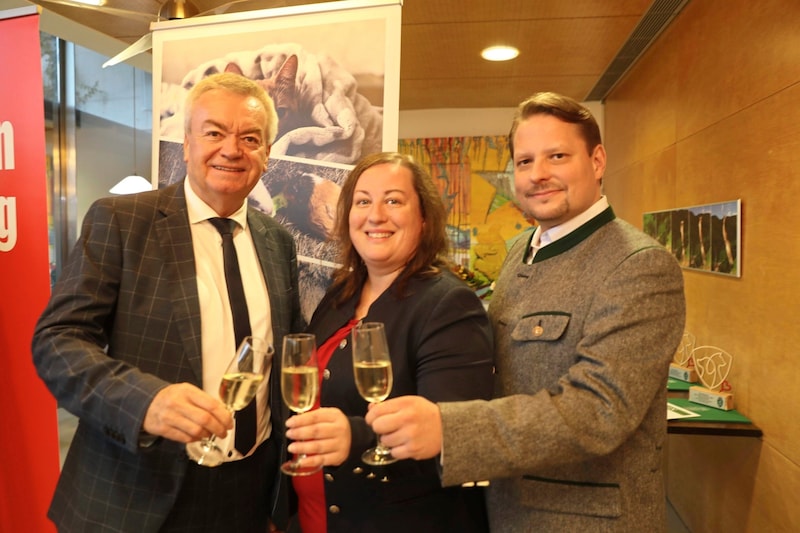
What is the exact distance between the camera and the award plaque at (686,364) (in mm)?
3453

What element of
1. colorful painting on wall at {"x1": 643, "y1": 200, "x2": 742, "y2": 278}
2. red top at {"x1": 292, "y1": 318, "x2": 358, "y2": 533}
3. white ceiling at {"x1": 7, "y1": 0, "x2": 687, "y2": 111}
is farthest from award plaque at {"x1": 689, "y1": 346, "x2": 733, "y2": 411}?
Result: red top at {"x1": 292, "y1": 318, "x2": 358, "y2": 533}

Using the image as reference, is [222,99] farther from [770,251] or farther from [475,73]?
[475,73]

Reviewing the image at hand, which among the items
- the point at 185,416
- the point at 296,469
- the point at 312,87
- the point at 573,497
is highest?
the point at 312,87

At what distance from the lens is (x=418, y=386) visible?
143 centimetres

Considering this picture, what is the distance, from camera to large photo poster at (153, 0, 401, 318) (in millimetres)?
2361

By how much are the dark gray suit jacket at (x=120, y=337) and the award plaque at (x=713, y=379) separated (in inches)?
104

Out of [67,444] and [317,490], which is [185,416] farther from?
[67,444]

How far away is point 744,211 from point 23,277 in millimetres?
3248

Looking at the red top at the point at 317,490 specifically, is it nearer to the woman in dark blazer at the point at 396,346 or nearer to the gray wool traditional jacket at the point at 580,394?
the woman in dark blazer at the point at 396,346

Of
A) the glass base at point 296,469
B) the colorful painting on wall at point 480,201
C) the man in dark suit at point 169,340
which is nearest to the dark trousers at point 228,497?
the man in dark suit at point 169,340

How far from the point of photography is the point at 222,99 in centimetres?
177

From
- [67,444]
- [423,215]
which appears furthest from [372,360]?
[67,444]

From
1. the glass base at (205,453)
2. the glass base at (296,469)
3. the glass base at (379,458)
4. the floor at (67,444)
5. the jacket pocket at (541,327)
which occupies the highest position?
the jacket pocket at (541,327)

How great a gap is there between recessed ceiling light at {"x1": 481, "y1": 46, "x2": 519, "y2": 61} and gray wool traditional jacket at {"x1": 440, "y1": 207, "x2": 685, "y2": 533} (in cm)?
289
